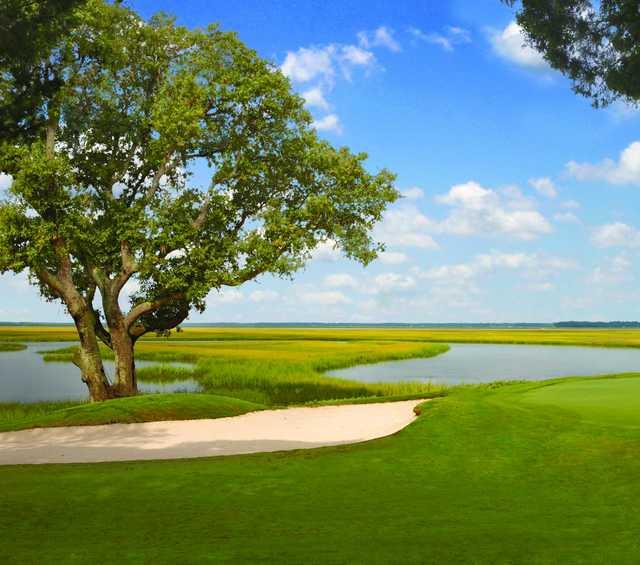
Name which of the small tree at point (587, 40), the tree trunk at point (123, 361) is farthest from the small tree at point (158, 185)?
the small tree at point (587, 40)

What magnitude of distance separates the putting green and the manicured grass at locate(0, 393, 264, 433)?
10.2 metres

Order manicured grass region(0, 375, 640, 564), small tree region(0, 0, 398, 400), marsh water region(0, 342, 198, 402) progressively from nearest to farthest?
manicured grass region(0, 375, 640, 564), small tree region(0, 0, 398, 400), marsh water region(0, 342, 198, 402)

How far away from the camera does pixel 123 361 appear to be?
31641 mm

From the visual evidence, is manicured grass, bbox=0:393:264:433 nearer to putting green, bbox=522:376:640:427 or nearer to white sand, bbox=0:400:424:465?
white sand, bbox=0:400:424:465

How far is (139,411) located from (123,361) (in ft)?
35.1

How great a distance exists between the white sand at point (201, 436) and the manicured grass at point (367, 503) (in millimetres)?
2213

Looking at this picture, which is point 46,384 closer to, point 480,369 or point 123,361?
point 123,361

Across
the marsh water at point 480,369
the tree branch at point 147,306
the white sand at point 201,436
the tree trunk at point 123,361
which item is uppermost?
the tree branch at point 147,306

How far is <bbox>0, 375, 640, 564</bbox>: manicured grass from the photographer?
7.98 meters

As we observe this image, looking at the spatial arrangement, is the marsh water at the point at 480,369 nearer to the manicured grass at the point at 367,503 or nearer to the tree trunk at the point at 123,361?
the tree trunk at the point at 123,361

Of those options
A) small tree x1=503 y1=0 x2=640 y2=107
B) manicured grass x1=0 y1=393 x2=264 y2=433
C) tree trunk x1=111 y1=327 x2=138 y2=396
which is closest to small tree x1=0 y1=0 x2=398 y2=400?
tree trunk x1=111 y1=327 x2=138 y2=396

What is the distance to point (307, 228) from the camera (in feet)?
103

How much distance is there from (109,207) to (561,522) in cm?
2693

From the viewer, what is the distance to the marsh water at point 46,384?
4069 centimetres
